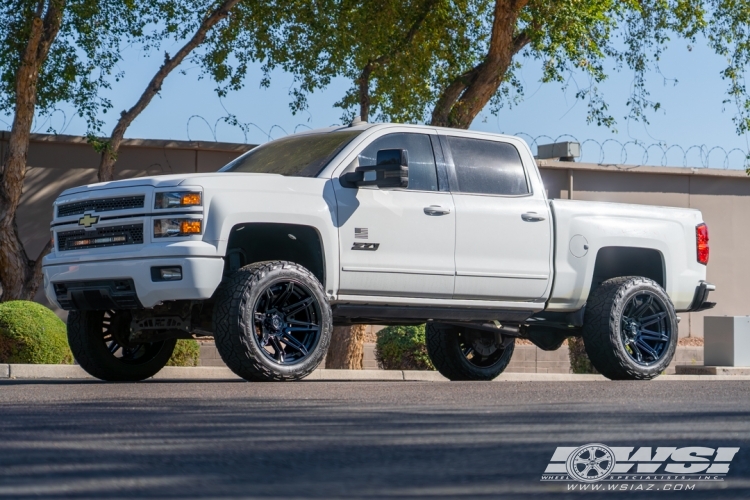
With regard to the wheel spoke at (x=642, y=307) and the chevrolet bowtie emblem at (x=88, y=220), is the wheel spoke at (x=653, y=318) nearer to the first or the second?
the wheel spoke at (x=642, y=307)

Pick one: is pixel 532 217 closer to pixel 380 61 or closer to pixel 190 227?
pixel 190 227

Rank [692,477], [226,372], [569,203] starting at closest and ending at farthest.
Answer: [692,477]
[569,203]
[226,372]

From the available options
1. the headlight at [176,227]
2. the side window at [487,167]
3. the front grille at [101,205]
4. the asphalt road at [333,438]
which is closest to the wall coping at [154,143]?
the front grille at [101,205]

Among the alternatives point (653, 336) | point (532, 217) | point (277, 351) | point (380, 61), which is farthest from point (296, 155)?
point (380, 61)

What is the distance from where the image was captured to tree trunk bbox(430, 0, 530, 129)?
57.0 ft

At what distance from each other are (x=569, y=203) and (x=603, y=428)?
228 inches

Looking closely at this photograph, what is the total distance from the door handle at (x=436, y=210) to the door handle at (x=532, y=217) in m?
0.82

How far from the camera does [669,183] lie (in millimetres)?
23750

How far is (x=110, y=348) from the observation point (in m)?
10.1

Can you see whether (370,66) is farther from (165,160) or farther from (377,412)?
(377,412)

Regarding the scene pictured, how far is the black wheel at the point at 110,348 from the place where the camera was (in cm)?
988

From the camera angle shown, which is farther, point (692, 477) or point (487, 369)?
point (487, 369)

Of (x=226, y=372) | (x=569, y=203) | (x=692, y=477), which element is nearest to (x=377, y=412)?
(x=692, y=477)

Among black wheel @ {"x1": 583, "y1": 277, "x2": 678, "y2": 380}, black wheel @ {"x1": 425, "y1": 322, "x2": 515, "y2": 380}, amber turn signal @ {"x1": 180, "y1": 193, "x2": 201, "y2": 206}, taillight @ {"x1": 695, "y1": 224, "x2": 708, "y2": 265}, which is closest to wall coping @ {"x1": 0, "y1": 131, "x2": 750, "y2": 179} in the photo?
black wheel @ {"x1": 425, "y1": 322, "x2": 515, "y2": 380}
